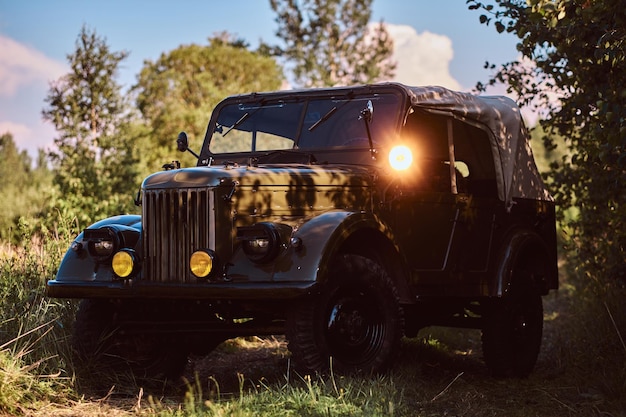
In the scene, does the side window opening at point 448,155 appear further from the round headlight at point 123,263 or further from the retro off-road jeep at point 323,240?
the round headlight at point 123,263

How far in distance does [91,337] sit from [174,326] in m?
0.61

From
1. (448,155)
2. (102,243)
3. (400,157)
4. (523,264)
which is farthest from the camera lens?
(523,264)

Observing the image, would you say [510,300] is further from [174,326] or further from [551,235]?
[174,326]

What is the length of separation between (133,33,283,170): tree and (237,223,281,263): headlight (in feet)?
76.8

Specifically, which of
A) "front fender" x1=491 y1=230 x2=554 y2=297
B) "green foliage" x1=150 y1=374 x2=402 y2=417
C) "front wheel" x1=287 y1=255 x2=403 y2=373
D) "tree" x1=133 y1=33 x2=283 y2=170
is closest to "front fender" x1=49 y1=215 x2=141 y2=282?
"green foliage" x1=150 y1=374 x2=402 y2=417

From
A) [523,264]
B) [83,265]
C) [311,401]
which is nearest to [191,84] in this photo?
[523,264]

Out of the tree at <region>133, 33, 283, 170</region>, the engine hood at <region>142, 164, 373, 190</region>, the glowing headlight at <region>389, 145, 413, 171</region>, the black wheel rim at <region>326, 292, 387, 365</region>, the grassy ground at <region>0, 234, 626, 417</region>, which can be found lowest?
the grassy ground at <region>0, 234, 626, 417</region>

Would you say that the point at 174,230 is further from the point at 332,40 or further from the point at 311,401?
the point at 332,40

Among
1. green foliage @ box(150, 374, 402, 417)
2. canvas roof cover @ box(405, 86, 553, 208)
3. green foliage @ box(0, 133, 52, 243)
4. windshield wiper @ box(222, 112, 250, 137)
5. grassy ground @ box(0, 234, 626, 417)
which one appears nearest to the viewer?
green foliage @ box(150, 374, 402, 417)

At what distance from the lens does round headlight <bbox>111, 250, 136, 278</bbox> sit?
237 inches

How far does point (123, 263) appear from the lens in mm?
6031

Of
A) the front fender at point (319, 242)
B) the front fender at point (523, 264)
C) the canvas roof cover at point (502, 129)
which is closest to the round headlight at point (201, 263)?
the front fender at point (319, 242)

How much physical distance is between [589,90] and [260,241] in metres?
3.84

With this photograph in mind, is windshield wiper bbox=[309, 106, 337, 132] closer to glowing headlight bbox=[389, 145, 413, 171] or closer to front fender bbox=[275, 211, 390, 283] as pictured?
glowing headlight bbox=[389, 145, 413, 171]
